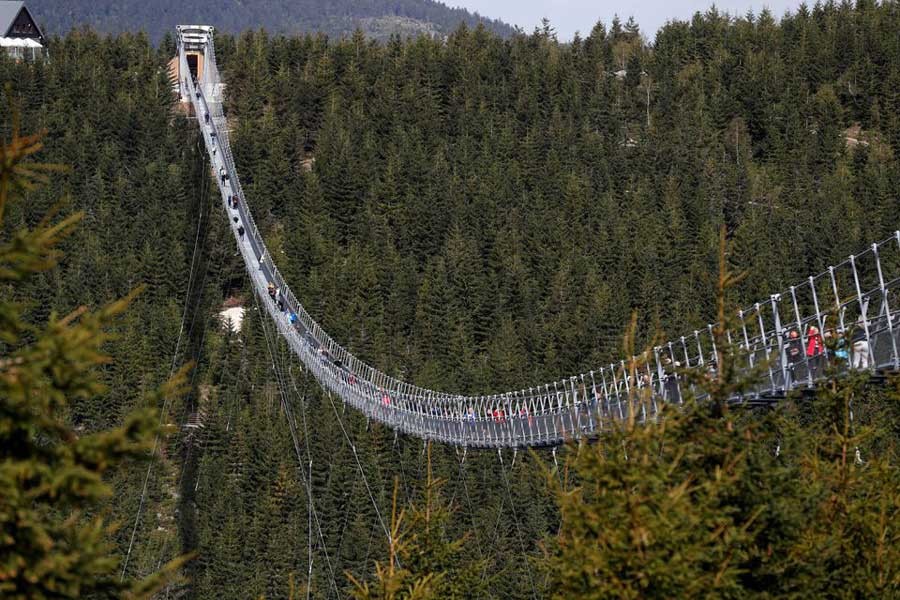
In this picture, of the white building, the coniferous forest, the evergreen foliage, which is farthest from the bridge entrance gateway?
the white building

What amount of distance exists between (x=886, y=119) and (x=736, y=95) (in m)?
11.2

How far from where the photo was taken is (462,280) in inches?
3659

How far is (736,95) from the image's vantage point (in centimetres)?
12644

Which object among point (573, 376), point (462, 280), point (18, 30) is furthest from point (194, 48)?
point (18, 30)

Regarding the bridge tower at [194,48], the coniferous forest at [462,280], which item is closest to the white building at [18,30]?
the coniferous forest at [462,280]

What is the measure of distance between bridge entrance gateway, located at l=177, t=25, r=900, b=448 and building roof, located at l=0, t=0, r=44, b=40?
2680 inches

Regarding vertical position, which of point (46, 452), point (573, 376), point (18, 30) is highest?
point (46, 452)

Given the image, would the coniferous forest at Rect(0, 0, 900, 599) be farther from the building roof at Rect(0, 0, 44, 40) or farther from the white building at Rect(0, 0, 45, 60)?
the building roof at Rect(0, 0, 44, 40)

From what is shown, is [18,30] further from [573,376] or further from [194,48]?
[573,376]

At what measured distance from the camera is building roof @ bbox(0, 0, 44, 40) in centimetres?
12888

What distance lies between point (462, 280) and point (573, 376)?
49593mm

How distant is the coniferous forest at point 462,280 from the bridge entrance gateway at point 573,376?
0.61 metres

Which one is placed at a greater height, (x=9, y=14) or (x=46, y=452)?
(x=46, y=452)

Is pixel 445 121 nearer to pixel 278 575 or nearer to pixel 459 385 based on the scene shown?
pixel 459 385
